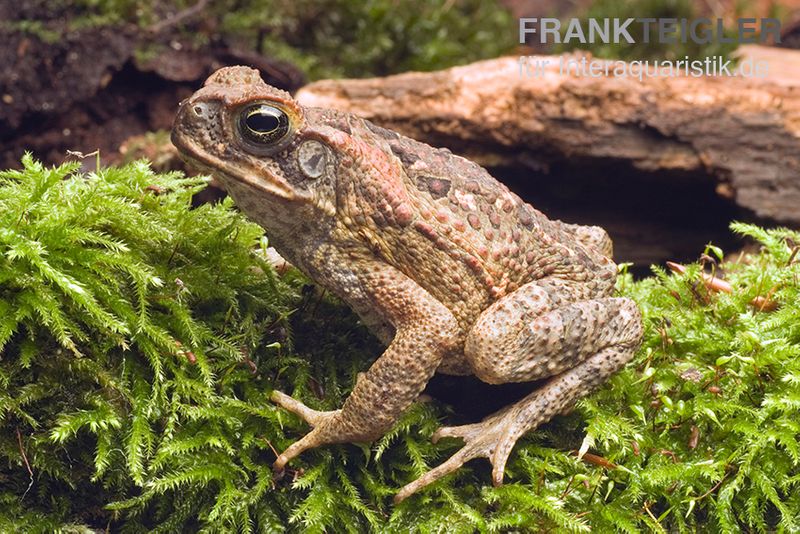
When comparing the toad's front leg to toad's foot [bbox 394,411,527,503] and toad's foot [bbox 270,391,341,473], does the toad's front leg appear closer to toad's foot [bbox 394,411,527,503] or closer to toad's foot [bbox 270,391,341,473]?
toad's foot [bbox 270,391,341,473]

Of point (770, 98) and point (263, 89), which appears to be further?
point (770, 98)

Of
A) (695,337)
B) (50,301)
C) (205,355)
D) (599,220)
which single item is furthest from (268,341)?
(599,220)

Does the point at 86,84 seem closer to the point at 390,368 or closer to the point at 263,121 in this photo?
the point at 263,121

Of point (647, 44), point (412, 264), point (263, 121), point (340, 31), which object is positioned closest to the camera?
point (263, 121)

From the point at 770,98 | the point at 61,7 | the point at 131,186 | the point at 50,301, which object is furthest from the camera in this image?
the point at 61,7

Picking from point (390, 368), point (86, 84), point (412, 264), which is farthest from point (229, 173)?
point (86, 84)

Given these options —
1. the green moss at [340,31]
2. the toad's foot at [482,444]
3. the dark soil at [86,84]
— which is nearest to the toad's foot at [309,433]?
the toad's foot at [482,444]

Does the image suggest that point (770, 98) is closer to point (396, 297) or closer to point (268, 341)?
point (396, 297)
